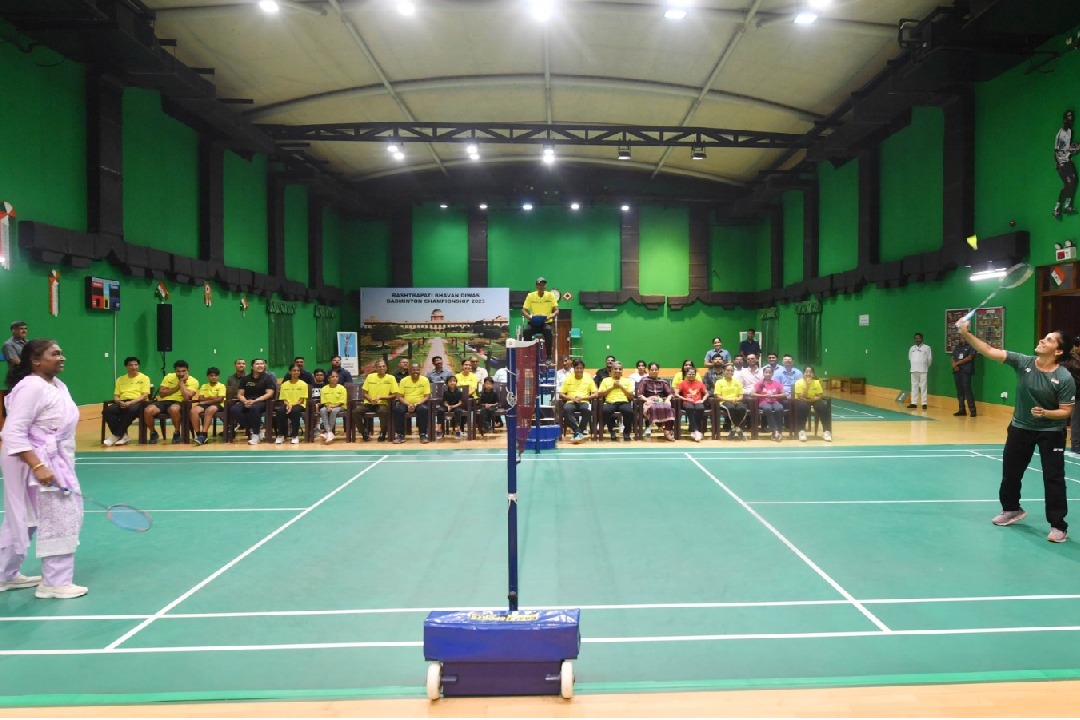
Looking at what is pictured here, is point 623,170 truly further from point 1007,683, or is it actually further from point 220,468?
point 1007,683

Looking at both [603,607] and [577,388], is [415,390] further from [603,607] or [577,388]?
[603,607]

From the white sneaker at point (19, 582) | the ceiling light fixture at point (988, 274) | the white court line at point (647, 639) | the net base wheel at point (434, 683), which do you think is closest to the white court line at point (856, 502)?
the white court line at point (647, 639)

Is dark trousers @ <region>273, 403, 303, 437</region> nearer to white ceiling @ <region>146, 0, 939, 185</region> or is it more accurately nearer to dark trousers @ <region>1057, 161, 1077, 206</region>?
white ceiling @ <region>146, 0, 939, 185</region>

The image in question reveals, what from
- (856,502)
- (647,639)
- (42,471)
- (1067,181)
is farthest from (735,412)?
(42,471)

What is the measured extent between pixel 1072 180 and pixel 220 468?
46.7ft

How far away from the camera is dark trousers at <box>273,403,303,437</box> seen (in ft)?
36.9

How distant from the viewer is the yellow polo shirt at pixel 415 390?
11562mm

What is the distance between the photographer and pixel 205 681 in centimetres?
333

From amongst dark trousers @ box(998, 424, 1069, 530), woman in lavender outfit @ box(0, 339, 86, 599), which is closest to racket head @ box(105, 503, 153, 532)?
woman in lavender outfit @ box(0, 339, 86, 599)

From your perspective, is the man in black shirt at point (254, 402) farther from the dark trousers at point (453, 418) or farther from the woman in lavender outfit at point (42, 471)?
the woman in lavender outfit at point (42, 471)

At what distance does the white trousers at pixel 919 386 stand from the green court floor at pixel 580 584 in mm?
7559

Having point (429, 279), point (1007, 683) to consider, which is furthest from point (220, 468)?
point (429, 279)

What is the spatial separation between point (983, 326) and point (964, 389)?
4.48 feet

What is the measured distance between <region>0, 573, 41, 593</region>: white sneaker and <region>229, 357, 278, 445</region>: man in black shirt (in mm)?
6494
